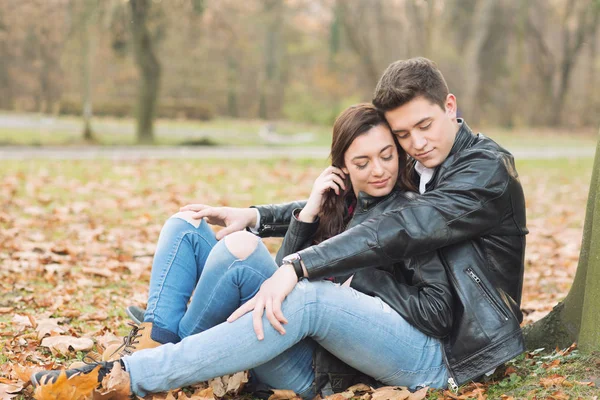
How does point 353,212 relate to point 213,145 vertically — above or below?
above

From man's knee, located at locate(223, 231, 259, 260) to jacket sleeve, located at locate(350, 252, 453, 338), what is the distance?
522mm

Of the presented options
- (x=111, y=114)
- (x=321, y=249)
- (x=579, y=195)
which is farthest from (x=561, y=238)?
(x=111, y=114)

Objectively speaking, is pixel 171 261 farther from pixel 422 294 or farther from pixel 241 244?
pixel 422 294

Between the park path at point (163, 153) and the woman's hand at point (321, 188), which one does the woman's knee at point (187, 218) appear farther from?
the park path at point (163, 153)

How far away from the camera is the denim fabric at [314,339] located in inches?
110

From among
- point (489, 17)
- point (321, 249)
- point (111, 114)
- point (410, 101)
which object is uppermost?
point (489, 17)

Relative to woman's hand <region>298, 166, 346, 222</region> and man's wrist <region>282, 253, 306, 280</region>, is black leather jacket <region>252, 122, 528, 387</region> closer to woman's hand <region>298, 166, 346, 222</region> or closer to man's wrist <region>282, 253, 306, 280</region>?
man's wrist <region>282, 253, 306, 280</region>

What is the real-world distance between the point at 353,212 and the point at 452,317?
2.47 feet

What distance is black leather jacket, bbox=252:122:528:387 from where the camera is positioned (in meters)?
2.85

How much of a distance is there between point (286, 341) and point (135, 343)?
772 millimetres

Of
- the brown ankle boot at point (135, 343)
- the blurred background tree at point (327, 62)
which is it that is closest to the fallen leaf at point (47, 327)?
the brown ankle boot at point (135, 343)

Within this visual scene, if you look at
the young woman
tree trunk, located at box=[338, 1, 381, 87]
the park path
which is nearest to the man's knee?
the young woman

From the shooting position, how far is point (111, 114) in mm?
27781

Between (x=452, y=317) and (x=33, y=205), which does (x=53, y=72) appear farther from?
(x=452, y=317)
